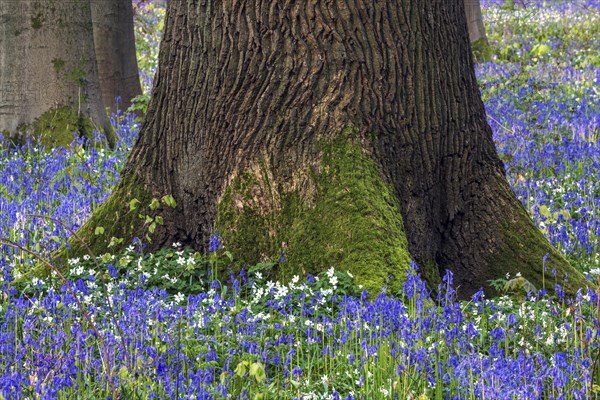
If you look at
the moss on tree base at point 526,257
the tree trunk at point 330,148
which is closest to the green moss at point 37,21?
the tree trunk at point 330,148

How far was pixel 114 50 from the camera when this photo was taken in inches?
416

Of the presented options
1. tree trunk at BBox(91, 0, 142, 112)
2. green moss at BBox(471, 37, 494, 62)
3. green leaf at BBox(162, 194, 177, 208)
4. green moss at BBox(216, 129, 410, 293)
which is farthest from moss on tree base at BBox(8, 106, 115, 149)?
green moss at BBox(471, 37, 494, 62)

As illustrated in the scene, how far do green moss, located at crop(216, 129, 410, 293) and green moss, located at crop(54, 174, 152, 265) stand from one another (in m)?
0.60

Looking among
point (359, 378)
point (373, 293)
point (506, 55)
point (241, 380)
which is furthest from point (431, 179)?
point (506, 55)

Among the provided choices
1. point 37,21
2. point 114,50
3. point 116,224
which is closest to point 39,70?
point 37,21

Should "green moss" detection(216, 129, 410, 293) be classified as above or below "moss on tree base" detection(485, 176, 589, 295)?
above

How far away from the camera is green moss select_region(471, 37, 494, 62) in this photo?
16219mm

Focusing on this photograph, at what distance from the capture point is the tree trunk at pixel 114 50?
414 inches

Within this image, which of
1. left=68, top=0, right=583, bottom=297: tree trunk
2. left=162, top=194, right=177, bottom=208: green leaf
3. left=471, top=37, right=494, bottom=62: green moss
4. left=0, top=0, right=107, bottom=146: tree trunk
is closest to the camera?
left=68, top=0, right=583, bottom=297: tree trunk

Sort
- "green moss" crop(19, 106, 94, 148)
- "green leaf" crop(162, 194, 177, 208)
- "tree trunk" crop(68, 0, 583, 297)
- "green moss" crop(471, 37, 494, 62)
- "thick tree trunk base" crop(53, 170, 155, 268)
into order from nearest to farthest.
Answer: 1. "tree trunk" crop(68, 0, 583, 297)
2. "green leaf" crop(162, 194, 177, 208)
3. "thick tree trunk base" crop(53, 170, 155, 268)
4. "green moss" crop(19, 106, 94, 148)
5. "green moss" crop(471, 37, 494, 62)

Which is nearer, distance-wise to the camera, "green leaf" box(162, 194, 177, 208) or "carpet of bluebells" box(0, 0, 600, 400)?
"carpet of bluebells" box(0, 0, 600, 400)

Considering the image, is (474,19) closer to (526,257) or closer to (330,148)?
(526,257)

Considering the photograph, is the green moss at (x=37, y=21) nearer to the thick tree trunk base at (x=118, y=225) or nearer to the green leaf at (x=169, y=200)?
the thick tree trunk base at (x=118, y=225)

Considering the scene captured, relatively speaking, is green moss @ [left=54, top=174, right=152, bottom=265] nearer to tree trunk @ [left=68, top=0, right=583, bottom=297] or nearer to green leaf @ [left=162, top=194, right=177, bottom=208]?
tree trunk @ [left=68, top=0, right=583, bottom=297]
